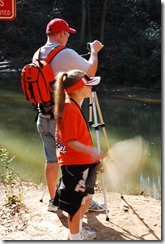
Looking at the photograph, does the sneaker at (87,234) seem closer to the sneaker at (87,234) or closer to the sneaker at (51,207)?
the sneaker at (87,234)

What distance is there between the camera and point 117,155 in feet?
9.64

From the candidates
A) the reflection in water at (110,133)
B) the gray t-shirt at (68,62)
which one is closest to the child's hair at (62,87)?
the gray t-shirt at (68,62)

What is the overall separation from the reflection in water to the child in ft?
6.85

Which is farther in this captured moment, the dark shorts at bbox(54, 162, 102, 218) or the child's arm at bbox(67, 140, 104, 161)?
the dark shorts at bbox(54, 162, 102, 218)

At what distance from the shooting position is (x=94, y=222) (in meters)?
2.74

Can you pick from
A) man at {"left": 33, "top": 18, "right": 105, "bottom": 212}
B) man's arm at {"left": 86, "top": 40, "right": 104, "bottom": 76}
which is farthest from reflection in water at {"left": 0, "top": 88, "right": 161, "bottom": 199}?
man's arm at {"left": 86, "top": 40, "right": 104, "bottom": 76}

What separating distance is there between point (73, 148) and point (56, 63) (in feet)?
2.42

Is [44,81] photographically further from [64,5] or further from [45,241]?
[64,5]

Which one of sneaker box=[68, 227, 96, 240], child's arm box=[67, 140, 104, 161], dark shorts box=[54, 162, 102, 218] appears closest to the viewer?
child's arm box=[67, 140, 104, 161]

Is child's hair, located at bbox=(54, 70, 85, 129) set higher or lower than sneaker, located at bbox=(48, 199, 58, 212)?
higher

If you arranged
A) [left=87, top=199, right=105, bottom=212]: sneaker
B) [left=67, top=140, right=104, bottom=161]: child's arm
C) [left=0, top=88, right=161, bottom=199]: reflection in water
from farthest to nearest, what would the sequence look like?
[left=0, top=88, right=161, bottom=199]: reflection in water → [left=87, top=199, right=105, bottom=212]: sneaker → [left=67, top=140, right=104, bottom=161]: child's arm

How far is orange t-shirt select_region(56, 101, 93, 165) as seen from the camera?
217 cm

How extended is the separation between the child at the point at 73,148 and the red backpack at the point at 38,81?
1.20 feet

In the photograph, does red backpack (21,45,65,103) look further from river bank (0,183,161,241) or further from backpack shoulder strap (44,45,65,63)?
river bank (0,183,161,241)
